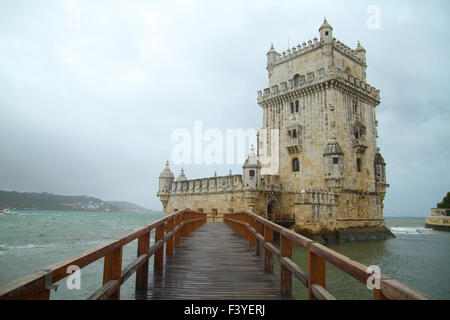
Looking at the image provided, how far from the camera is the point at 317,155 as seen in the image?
24297mm

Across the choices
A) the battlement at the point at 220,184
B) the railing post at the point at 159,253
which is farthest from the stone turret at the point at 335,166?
the railing post at the point at 159,253

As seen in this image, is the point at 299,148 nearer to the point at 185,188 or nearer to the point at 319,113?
the point at 319,113

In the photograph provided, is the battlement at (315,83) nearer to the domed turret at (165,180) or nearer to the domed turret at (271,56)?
the domed turret at (271,56)

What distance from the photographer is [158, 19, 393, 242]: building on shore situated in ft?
→ 74.8

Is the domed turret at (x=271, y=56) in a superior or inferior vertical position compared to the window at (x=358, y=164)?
superior

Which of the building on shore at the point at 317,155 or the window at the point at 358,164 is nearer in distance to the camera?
the building on shore at the point at 317,155

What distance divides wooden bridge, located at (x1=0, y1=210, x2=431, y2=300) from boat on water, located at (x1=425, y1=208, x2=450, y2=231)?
1938 inches

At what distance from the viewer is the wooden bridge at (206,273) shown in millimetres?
1947

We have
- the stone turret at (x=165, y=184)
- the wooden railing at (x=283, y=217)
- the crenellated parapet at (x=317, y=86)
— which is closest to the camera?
the wooden railing at (x=283, y=217)

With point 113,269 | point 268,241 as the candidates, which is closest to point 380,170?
point 268,241

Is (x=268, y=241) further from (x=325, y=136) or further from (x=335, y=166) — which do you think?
(x=325, y=136)

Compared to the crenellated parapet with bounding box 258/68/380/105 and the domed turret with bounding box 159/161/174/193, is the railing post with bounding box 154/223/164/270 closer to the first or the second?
the crenellated parapet with bounding box 258/68/380/105
